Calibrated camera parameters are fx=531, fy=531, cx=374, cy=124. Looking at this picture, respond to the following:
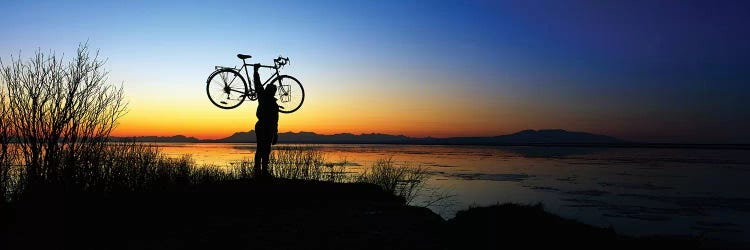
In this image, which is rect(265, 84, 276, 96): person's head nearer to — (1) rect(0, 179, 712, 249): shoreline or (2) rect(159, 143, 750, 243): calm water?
(1) rect(0, 179, 712, 249): shoreline

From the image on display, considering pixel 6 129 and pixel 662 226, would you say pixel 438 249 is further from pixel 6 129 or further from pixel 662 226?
pixel 662 226

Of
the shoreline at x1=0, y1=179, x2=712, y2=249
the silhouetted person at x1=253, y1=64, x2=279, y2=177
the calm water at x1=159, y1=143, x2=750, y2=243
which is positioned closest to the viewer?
the shoreline at x1=0, y1=179, x2=712, y2=249

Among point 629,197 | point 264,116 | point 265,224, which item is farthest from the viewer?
point 629,197

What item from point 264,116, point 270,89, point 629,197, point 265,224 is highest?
point 270,89

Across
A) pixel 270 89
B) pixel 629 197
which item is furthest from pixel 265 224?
pixel 629 197

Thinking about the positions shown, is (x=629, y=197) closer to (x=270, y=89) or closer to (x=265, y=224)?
(x=270, y=89)


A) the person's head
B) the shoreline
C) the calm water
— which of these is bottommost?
the calm water

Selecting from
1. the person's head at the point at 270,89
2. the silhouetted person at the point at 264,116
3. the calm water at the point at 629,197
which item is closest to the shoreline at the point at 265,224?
the silhouetted person at the point at 264,116

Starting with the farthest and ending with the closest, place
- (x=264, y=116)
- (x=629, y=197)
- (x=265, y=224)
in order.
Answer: (x=629, y=197) → (x=264, y=116) → (x=265, y=224)

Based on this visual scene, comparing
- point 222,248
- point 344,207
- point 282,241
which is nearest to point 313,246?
point 282,241

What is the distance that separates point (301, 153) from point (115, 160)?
637 cm

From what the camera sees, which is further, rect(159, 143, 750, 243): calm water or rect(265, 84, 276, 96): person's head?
rect(159, 143, 750, 243): calm water

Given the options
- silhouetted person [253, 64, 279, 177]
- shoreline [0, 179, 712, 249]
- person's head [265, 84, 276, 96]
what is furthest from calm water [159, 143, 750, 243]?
person's head [265, 84, 276, 96]

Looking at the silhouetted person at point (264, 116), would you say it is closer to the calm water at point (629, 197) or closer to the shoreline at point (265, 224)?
the shoreline at point (265, 224)
